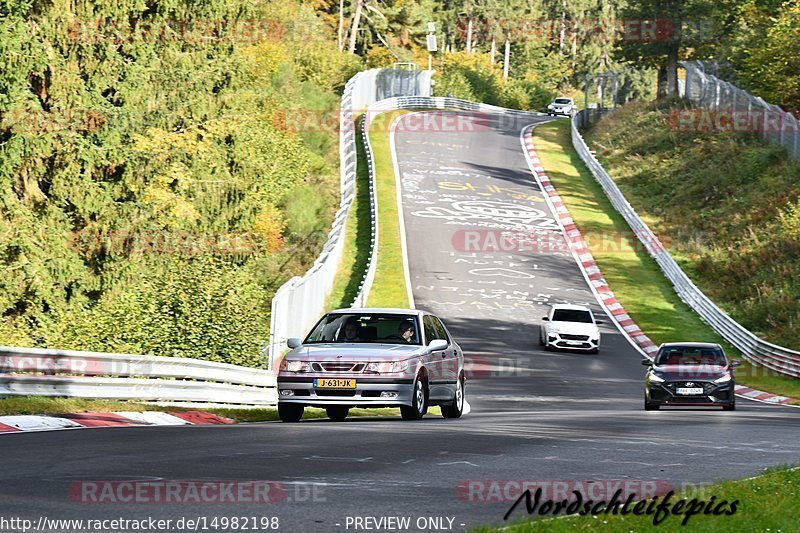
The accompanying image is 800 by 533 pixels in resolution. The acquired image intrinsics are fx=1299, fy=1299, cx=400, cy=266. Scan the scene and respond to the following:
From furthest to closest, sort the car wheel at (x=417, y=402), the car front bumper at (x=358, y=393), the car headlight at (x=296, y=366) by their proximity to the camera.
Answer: the car wheel at (x=417, y=402) < the car headlight at (x=296, y=366) < the car front bumper at (x=358, y=393)

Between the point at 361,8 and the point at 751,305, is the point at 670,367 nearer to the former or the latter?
the point at 751,305

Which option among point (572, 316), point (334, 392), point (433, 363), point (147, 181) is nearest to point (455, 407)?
point (433, 363)

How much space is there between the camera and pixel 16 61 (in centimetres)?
3888

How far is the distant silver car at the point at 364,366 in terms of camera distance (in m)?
17.3

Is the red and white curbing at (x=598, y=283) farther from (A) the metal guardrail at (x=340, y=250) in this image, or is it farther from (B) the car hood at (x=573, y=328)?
(A) the metal guardrail at (x=340, y=250)

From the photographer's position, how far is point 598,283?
47.4 metres

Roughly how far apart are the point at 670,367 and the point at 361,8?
344 feet

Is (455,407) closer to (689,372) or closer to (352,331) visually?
(352,331)

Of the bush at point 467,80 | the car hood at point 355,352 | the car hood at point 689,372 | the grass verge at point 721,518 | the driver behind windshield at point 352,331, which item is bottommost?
the car hood at point 689,372

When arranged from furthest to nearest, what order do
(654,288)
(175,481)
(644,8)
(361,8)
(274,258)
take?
(361,8), (644,8), (274,258), (654,288), (175,481)

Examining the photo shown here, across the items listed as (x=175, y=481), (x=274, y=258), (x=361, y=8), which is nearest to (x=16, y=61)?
(x=274, y=258)

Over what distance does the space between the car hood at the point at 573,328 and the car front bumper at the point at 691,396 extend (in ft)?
40.2

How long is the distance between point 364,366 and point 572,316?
20.9 m

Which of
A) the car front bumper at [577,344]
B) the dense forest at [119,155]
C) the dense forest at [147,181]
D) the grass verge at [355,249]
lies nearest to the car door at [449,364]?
the dense forest at [147,181]
